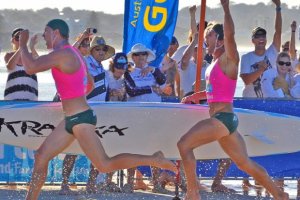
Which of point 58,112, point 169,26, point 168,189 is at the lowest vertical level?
point 168,189

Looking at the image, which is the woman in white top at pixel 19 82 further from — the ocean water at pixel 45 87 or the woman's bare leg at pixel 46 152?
the ocean water at pixel 45 87

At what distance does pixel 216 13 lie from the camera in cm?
5603

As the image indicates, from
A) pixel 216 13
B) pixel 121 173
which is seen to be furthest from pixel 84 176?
pixel 216 13

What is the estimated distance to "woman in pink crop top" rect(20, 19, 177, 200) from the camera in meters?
9.55

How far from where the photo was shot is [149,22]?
512 inches

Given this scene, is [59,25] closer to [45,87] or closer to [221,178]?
[221,178]

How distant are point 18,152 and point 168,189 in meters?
1.70

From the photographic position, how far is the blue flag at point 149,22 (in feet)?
42.4

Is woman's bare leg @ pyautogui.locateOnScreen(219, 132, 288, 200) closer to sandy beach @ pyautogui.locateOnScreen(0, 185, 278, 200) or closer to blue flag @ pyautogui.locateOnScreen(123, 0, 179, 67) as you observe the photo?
sandy beach @ pyautogui.locateOnScreen(0, 185, 278, 200)

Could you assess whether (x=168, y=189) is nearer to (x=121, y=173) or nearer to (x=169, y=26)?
(x=121, y=173)

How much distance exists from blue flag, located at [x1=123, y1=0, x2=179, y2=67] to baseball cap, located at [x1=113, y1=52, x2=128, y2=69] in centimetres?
101

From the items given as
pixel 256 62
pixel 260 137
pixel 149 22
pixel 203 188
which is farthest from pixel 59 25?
pixel 149 22

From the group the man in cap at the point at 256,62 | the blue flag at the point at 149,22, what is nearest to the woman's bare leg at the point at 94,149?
the man in cap at the point at 256,62

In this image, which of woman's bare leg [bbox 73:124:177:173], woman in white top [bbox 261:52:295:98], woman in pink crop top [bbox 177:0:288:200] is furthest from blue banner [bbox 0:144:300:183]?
woman's bare leg [bbox 73:124:177:173]
